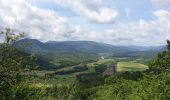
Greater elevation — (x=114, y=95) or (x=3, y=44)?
(x=3, y=44)

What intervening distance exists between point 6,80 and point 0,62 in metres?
1.35

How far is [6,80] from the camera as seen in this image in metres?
24.3

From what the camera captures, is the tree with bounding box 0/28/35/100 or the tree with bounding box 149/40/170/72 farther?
the tree with bounding box 149/40/170/72

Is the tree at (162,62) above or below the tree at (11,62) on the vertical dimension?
below

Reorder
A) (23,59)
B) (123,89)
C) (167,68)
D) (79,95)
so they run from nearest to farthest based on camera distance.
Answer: (23,59) < (123,89) < (167,68) < (79,95)

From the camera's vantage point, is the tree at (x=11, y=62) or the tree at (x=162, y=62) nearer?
the tree at (x=11, y=62)

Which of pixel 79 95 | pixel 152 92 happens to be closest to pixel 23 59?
pixel 152 92

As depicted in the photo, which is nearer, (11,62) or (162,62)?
(11,62)

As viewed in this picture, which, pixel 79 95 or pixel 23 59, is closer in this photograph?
pixel 23 59

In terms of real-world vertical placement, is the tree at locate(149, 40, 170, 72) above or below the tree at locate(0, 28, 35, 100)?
below

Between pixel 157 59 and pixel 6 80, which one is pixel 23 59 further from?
pixel 157 59

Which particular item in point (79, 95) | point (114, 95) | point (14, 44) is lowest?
point (79, 95)

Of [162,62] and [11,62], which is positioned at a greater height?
[11,62]

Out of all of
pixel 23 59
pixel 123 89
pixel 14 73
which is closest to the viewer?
pixel 14 73
